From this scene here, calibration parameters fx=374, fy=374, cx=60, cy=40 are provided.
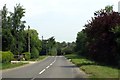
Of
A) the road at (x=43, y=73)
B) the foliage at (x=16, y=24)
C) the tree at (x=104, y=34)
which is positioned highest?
the foliage at (x=16, y=24)

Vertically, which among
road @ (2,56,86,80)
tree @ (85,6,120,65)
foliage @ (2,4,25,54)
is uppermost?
foliage @ (2,4,25,54)

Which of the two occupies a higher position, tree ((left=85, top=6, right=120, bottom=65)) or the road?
tree ((left=85, top=6, right=120, bottom=65))

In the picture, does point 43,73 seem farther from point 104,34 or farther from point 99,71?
point 104,34

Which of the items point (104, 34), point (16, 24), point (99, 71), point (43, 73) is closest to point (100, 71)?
point (99, 71)

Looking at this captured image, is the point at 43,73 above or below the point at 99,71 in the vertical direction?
below

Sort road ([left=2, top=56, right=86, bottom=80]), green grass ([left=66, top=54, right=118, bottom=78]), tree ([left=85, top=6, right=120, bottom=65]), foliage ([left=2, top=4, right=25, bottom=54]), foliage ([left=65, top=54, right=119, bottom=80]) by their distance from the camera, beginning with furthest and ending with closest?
foliage ([left=2, top=4, right=25, bottom=54]) → tree ([left=85, top=6, right=120, bottom=65]) → road ([left=2, top=56, right=86, bottom=80]) → green grass ([left=66, top=54, right=118, bottom=78]) → foliage ([left=65, top=54, right=119, bottom=80])

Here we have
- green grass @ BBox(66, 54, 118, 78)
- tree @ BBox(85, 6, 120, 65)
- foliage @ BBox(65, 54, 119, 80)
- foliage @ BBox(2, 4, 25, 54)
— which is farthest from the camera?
foliage @ BBox(2, 4, 25, 54)

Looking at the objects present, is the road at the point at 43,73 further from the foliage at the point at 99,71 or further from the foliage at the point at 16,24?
the foliage at the point at 16,24

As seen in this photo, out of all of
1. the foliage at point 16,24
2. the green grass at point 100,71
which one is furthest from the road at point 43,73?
the foliage at point 16,24

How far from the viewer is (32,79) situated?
22.1m

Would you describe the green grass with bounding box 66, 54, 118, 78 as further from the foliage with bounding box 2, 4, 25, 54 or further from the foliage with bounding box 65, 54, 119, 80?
the foliage with bounding box 2, 4, 25, 54

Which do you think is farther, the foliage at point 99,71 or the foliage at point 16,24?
the foliage at point 16,24

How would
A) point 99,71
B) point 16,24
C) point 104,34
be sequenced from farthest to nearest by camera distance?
point 16,24 < point 104,34 < point 99,71

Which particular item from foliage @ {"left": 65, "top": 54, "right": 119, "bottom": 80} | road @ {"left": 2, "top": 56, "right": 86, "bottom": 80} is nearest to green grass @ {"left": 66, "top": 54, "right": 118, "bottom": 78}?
foliage @ {"left": 65, "top": 54, "right": 119, "bottom": 80}
